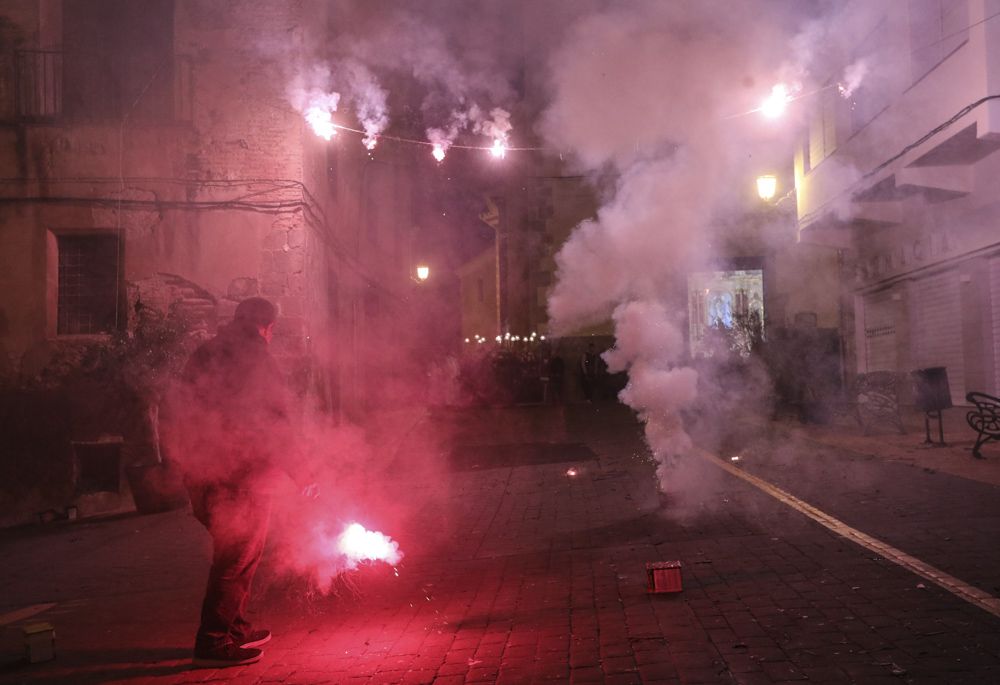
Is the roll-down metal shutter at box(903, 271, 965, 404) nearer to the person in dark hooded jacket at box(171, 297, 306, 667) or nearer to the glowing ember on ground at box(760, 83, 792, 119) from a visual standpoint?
the glowing ember on ground at box(760, 83, 792, 119)

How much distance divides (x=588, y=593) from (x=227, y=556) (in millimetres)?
2333

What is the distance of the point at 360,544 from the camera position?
5781 mm

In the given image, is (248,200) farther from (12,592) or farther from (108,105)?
(12,592)

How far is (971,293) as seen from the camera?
12695 millimetres

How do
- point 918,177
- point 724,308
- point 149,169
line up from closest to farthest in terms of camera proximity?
point 149,169 → point 918,177 → point 724,308

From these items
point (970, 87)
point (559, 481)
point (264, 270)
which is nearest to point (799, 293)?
point (970, 87)

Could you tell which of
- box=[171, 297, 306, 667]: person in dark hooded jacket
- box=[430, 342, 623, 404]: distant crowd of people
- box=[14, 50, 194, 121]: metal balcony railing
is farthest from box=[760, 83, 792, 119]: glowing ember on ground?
box=[171, 297, 306, 667]: person in dark hooded jacket

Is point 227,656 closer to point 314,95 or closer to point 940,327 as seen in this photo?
point 314,95

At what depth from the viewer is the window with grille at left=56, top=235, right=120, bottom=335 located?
11.6 metres

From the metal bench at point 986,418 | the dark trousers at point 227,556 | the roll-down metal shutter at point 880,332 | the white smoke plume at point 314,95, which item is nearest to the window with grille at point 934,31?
the roll-down metal shutter at point 880,332

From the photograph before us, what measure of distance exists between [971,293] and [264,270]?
1157 centimetres

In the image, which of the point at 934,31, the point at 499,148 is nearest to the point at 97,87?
the point at 499,148

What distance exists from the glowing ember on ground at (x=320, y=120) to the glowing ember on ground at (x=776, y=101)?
22.3 feet

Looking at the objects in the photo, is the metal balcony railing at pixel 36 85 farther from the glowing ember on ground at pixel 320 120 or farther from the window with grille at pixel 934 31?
the window with grille at pixel 934 31
